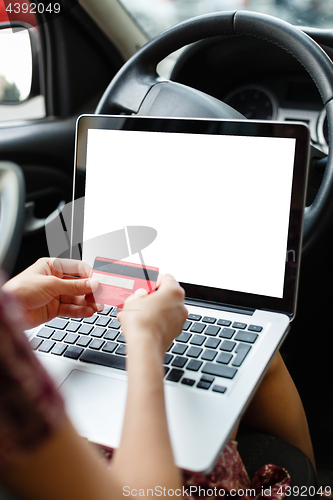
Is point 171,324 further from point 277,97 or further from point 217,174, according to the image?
point 277,97

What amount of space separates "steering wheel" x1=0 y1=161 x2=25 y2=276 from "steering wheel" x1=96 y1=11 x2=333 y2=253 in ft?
1.34

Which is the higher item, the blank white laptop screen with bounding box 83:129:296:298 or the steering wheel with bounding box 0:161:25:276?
the blank white laptop screen with bounding box 83:129:296:298

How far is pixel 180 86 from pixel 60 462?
79cm

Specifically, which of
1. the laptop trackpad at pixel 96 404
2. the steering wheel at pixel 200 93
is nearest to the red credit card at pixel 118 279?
the laptop trackpad at pixel 96 404

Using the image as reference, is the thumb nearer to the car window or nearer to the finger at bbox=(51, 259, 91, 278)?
the finger at bbox=(51, 259, 91, 278)

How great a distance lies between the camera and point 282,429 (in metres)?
0.66

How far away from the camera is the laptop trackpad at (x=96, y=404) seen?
478 millimetres

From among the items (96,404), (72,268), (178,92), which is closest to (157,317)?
(96,404)

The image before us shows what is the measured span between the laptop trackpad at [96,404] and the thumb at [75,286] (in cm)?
11

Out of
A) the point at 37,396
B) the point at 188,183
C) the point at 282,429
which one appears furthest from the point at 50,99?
the point at 37,396

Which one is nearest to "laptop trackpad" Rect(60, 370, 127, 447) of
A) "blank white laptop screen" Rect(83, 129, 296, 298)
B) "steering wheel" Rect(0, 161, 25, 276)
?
"blank white laptop screen" Rect(83, 129, 296, 298)

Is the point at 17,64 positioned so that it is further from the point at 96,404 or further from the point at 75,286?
the point at 96,404

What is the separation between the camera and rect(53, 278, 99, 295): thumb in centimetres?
59

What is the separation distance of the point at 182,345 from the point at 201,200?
0.22 meters
